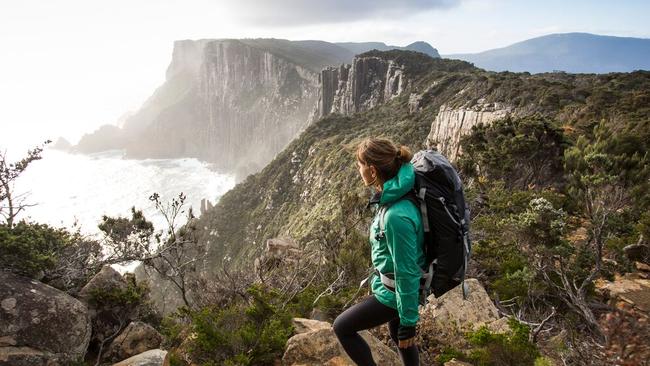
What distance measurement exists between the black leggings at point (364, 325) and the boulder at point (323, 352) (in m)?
0.90

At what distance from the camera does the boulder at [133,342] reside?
5.68 meters

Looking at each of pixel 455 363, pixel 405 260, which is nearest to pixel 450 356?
pixel 455 363

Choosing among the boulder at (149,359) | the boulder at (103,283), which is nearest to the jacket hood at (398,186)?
the boulder at (149,359)

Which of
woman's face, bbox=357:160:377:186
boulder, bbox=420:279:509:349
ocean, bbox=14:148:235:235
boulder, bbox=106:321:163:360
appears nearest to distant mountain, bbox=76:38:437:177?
ocean, bbox=14:148:235:235

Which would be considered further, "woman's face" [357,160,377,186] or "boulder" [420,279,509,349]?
"boulder" [420,279,509,349]

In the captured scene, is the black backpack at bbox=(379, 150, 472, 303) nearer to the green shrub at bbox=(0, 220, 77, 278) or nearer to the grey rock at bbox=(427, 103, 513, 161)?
the green shrub at bbox=(0, 220, 77, 278)

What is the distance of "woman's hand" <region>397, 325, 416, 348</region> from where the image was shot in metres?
2.66

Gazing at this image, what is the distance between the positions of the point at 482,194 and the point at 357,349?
12.3 meters

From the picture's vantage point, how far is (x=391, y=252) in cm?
251

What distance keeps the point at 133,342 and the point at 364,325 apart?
4.56 metres

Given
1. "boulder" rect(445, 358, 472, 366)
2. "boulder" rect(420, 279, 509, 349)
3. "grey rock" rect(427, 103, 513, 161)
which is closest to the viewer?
"boulder" rect(445, 358, 472, 366)

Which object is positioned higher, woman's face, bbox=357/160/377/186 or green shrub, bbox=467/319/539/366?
woman's face, bbox=357/160/377/186

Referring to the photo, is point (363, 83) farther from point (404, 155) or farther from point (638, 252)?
point (404, 155)

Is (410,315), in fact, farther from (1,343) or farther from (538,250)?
(538,250)
